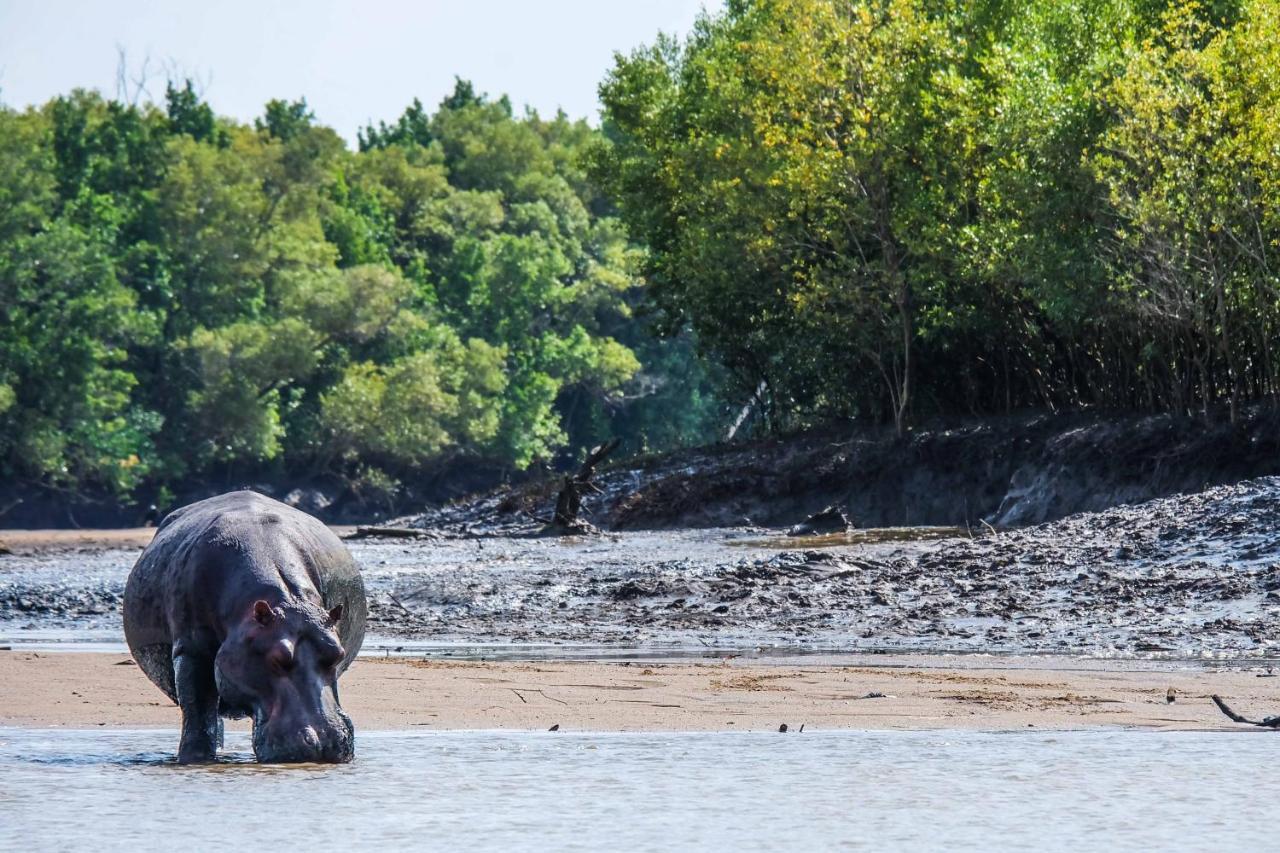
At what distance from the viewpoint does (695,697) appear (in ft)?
38.1

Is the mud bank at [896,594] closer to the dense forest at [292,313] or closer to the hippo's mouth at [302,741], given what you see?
the hippo's mouth at [302,741]

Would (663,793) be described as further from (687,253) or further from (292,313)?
(292,313)

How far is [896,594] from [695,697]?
23.3 ft

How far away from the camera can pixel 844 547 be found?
2530cm

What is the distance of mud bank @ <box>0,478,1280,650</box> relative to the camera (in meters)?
15.8

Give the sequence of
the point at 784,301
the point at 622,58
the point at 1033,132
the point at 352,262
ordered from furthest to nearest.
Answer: the point at 352,262 < the point at 622,58 < the point at 784,301 < the point at 1033,132

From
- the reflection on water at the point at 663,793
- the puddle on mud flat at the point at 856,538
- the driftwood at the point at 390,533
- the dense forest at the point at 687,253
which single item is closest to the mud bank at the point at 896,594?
the puddle on mud flat at the point at 856,538

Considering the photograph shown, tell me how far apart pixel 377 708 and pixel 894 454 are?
25437 mm

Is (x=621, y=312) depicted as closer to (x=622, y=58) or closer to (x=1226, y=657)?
(x=622, y=58)

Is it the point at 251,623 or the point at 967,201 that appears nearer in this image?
the point at 251,623

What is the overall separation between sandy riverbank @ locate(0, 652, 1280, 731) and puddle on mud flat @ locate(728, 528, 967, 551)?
1299 centimetres

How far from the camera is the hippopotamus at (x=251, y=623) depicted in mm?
8281

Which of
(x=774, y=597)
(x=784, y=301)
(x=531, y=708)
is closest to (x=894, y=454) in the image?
(x=784, y=301)

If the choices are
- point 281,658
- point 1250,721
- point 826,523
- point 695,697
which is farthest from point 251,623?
point 826,523
